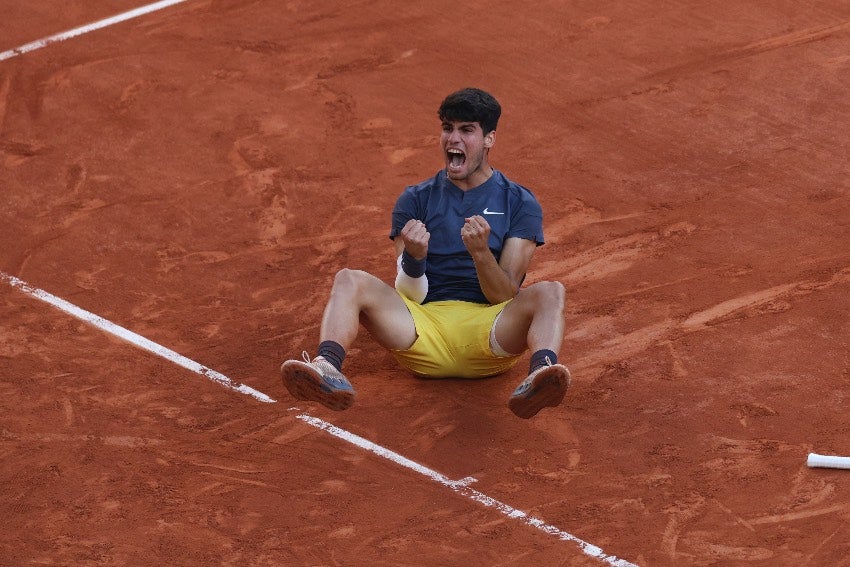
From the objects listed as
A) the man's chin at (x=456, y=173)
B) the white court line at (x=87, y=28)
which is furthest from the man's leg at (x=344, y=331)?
the white court line at (x=87, y=28)

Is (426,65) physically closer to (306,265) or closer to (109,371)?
(306,265)

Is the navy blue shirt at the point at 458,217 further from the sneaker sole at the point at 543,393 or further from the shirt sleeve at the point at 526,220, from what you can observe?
the sneaker sole at the point at 543,393

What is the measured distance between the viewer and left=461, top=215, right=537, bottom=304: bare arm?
819cm

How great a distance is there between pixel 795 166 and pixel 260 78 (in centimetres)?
446

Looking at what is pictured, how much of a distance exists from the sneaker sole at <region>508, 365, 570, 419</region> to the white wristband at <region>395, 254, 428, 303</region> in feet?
3.94

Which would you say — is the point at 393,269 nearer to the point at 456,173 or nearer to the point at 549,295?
the point at 456,173

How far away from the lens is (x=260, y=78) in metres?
12.8

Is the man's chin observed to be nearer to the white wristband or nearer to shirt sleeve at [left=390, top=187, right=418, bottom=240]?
shirt sleeve at [left=390, top=187, right=418, bottom=240]

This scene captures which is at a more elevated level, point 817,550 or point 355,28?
point 355,28

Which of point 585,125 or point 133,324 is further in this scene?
point 585,125

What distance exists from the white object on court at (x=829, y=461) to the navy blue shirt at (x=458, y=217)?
6.45 ft

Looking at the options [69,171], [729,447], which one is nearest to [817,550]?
[729,447]

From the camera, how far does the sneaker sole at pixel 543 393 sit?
760cm

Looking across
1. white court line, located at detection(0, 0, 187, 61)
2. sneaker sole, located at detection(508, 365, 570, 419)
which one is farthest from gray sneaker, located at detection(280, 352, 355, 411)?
white court line, located at detection(0, 0, 187, 61)
